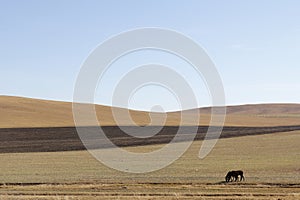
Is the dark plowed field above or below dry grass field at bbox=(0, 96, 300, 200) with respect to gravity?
above

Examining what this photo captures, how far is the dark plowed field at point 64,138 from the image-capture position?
6319 centimetres

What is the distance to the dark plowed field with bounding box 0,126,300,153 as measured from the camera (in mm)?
63188

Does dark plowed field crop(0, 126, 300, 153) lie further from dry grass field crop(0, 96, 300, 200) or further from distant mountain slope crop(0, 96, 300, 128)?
distant mountain slope crop(0, 96, 300, 128)

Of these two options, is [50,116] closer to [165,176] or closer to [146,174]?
[146,174]

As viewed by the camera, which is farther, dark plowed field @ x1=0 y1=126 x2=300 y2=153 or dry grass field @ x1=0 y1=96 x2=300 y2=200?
dark plowed field @ x1=0 y1=126 x2=300 y2=153

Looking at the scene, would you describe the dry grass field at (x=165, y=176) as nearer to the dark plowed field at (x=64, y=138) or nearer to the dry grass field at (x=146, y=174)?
the dry grass field at (x=146, y=174)

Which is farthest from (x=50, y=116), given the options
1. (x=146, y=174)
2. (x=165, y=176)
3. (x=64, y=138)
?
(x=165, y=176)

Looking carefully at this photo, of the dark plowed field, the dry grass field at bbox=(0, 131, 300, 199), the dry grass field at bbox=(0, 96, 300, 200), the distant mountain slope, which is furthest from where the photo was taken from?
the distant mountain slope

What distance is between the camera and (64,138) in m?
73.4

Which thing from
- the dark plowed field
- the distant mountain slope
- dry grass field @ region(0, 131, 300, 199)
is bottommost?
dry grass field @ region(0, 131, 300, 199)

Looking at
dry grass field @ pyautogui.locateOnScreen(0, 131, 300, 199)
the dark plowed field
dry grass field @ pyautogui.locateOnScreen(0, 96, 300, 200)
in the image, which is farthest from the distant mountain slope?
dry grass field @ pyautogui.locateOnScreen(0, 131, 300, 199)

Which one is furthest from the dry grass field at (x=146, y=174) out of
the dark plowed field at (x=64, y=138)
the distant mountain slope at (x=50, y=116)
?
the distant mountain slope at (x=50, y=116)

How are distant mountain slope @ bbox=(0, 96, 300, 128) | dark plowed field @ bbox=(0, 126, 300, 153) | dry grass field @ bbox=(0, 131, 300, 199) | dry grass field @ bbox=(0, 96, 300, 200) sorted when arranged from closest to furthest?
dry grass field @ bbox=(0, 131, 300, 199), dry grass field @ bbox=(0, 96, 300, 200), dark plowed field @ bbox=(0, 126, 300, 153), distant mountain slope @ bbox=(0, 96, 300, 128)

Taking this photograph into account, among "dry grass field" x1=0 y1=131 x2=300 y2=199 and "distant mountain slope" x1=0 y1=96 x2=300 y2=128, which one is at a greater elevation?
"distant mountain slope" x1=0 y1=96 x2=300 y2=128
